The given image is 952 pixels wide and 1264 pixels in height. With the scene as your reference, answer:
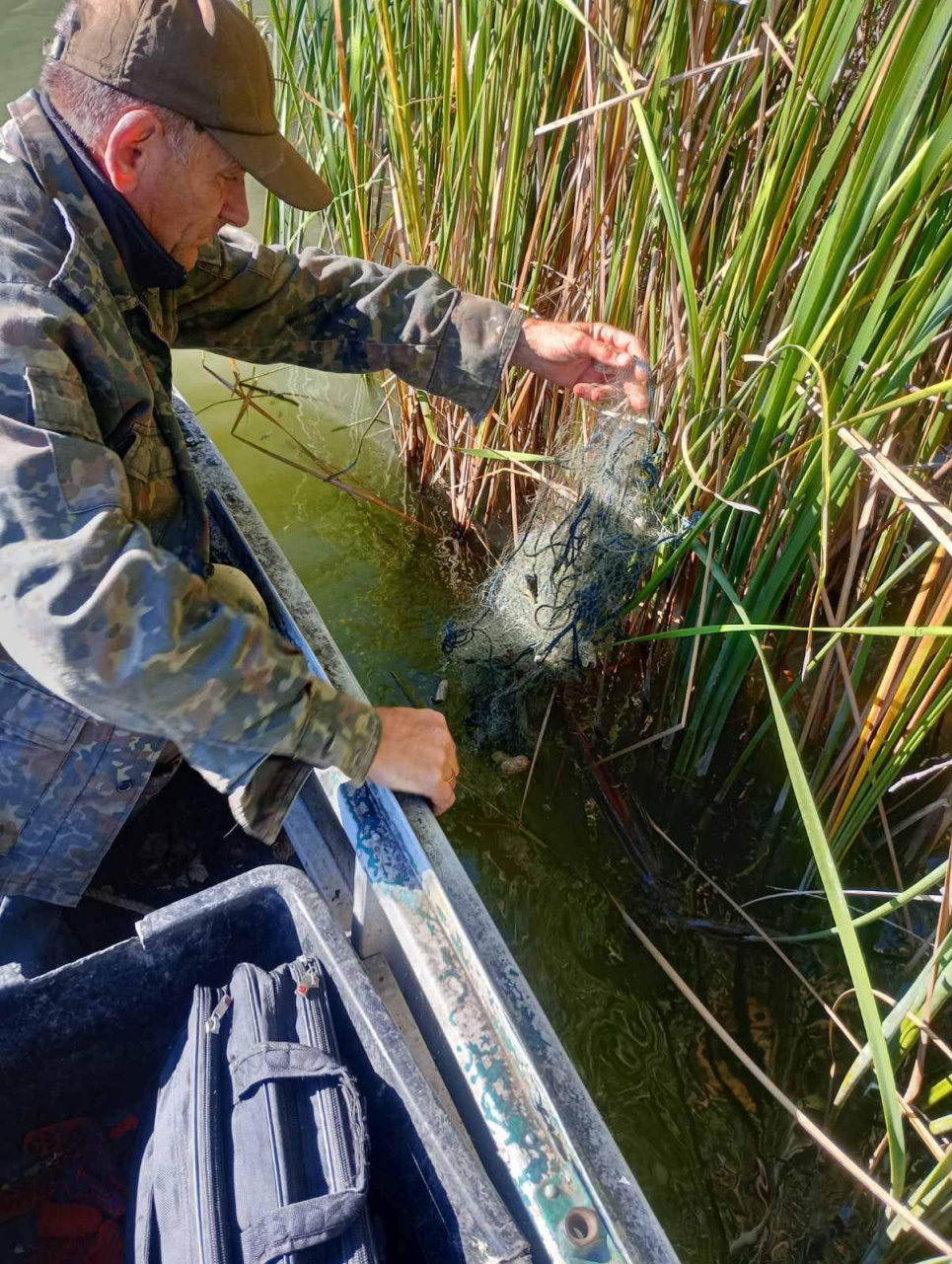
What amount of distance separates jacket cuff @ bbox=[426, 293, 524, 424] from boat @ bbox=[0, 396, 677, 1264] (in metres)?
0.75

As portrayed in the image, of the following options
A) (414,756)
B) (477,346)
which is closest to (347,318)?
(477,346)

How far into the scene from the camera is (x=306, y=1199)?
3.29 ft

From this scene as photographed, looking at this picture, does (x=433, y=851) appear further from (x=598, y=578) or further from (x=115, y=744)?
(x=598, y=578)

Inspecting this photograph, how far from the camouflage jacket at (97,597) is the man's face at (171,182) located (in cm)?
6

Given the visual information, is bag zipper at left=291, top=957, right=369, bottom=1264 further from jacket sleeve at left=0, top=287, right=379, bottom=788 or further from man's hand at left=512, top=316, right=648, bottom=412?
man's hand at left=512, top=316, right=648, bottom=412

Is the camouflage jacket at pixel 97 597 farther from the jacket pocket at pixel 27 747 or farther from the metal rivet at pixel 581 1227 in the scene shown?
the metal rivet at pixel 581 1227

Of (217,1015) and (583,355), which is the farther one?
(583,355)

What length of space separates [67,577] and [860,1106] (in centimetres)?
149

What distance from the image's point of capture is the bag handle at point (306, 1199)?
956 millimetres

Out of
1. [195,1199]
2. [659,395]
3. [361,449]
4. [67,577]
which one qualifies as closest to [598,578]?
[659,395]

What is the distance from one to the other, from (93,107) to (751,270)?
0.89 metres

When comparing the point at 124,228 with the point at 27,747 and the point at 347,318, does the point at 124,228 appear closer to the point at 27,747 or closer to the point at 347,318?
the point at 347,318

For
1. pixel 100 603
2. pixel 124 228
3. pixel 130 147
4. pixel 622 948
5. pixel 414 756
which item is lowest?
pixel 622 948

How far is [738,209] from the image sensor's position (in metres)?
1.46
